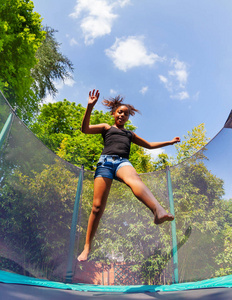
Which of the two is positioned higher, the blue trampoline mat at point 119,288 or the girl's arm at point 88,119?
the girl's arm at point 88,119

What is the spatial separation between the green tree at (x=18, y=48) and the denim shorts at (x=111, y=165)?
435 centimetres

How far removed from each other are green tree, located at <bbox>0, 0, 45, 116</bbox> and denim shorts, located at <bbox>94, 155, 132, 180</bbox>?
435 cm

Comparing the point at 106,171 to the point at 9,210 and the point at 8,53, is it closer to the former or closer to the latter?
the point at 9,210

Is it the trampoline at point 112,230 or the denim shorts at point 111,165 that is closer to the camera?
the trampoline at point 112,230

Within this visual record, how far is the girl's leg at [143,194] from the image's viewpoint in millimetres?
1254

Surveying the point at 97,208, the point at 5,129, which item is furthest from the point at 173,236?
the point at 5,129

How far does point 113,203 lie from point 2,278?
133 cm

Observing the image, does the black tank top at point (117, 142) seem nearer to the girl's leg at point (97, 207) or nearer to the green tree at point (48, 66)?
the girl's leg at point (97, 207)

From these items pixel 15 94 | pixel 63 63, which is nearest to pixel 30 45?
pixel 15 94

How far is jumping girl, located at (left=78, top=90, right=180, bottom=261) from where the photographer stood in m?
1.44

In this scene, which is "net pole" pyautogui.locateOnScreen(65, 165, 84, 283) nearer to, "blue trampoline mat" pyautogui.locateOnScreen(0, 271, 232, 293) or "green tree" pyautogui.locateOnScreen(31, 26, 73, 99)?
"blue trampoline mat" pyautogui.locateOnScreen(0, 271, 232, 293)

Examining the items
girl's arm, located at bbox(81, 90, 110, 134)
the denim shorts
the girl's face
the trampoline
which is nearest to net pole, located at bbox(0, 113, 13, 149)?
the trampoline

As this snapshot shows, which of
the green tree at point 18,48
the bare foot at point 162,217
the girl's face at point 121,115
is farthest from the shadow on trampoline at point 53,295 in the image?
the green tree at point 18,48

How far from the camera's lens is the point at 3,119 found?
1685 mm
